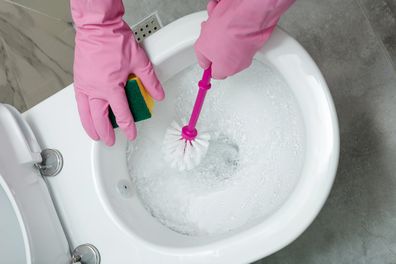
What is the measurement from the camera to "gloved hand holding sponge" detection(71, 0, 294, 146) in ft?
2.56

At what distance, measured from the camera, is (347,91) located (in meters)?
1.28

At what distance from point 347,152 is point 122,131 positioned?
2.12 ft

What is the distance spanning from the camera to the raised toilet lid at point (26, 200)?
0.79 m

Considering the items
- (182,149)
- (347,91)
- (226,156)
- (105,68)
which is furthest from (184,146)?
(347,91)

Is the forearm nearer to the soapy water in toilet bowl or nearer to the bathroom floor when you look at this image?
the soapy water in toilet bowl

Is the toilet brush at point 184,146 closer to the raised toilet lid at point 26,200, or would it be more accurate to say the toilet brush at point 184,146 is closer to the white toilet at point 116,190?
the white toilet at point 116,190

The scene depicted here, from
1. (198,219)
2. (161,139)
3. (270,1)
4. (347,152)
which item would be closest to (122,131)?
(161,139)

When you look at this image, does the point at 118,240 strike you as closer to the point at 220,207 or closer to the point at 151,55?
the point at 220,207

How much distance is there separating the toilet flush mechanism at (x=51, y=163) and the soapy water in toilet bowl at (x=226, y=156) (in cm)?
16

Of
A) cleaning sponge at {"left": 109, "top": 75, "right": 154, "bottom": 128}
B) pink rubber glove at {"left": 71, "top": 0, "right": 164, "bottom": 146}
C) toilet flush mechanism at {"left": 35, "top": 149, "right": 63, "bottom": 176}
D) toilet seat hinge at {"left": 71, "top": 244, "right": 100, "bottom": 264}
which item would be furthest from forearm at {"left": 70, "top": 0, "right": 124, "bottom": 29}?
toilet seat hinge at {"left": 71, "top": 244, "right": 100, "bottom": 264}

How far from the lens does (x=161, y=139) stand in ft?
3.43

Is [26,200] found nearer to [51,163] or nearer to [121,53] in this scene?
[51,163]

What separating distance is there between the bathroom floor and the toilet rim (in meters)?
0.51

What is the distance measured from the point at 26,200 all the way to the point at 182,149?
328 millimetres
